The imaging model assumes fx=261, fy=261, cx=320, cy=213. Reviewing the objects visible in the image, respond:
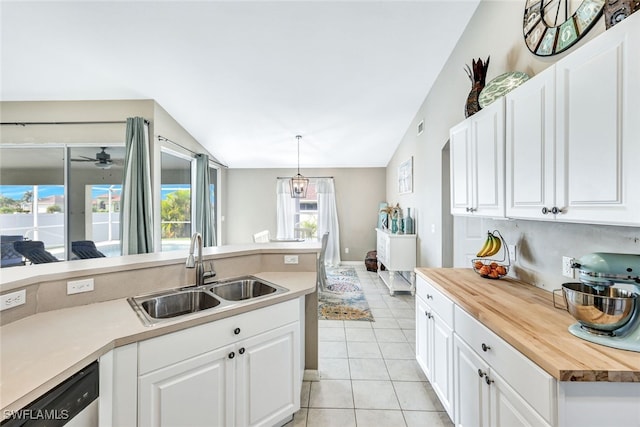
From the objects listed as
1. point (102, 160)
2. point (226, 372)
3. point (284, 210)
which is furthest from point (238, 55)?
point (284, 210)

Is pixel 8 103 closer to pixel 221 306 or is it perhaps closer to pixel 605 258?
pixel 221 306

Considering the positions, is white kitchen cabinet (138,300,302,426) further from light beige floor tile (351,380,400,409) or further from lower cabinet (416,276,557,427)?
lower cabinet (416,276,557,427)

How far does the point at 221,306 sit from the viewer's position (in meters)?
1.41

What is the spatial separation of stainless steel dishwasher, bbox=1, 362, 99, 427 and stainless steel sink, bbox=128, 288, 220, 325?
0.50m

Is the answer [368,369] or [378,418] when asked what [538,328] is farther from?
[368,369]

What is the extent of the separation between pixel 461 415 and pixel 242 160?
591 cm

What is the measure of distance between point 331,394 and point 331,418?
0.77 ft

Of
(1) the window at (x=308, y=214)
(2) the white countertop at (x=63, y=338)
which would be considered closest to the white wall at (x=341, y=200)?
(1) the window at (x=308, y=214)

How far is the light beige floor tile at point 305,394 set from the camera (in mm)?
1928

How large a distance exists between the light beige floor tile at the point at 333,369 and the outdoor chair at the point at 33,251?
3.56 meters

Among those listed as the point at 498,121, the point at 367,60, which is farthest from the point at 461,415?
the point at 367,60

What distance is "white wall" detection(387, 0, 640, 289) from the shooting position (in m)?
1.42

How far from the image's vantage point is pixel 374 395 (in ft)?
6.64

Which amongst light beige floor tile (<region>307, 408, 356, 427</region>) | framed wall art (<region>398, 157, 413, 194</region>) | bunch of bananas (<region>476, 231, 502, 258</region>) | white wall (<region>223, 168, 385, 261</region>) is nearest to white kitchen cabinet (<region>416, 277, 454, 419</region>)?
bunch of bananas (<region>476, 231, 502, 258</region>)
